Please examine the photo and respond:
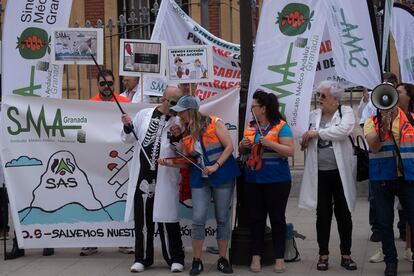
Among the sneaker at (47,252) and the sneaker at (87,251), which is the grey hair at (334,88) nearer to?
the sneaker at (87,251)

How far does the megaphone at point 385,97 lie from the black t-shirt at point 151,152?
2.09 meters

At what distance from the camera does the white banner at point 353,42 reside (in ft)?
26.0

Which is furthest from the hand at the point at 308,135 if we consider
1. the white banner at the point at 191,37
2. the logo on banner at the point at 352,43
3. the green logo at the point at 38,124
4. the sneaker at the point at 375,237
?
the white banner at the point at 191,37

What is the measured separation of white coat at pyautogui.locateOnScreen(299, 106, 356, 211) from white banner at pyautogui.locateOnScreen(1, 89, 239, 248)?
1.14 m

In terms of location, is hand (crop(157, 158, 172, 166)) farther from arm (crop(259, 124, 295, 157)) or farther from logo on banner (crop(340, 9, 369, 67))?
logo on banner (crop(340, 9, 369, 67))

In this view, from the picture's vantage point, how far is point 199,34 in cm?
1072

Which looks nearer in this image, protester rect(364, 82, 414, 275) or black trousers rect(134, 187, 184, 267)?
protester rect(364, 82, 414, 275)

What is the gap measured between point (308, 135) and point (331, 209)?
0.80 m

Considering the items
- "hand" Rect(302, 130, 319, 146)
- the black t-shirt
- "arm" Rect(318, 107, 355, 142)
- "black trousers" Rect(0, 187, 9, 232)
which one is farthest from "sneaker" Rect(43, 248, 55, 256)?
"arm" Rect(318, 107, 355, 142)

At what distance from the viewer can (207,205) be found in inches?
307

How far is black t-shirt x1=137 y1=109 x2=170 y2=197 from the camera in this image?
7.98 metres

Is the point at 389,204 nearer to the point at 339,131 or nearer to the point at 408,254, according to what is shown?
the point at 339,131

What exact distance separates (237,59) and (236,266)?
3.50 metres

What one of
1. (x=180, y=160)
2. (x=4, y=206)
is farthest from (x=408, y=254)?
(x=4, y=206)
